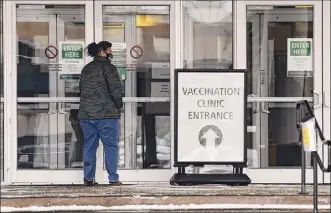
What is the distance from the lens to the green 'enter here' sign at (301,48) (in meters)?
9.08

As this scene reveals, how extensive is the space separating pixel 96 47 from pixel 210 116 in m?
1.66

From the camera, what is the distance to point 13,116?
8.98 meters

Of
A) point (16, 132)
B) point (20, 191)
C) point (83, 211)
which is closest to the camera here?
point (83, 211)

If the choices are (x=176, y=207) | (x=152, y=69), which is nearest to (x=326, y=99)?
(x=152, y=69)

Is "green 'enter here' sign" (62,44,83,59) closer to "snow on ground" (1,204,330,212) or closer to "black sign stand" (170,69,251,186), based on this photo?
"black sign stand" (170,69,251,186)

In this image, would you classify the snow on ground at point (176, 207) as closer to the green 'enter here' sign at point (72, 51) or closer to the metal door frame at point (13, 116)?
the metal door frame at point (13, 116)

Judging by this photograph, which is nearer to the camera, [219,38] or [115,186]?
[115,186]

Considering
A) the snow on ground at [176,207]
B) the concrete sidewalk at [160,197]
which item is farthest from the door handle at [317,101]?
the snow on ground at [176,207]

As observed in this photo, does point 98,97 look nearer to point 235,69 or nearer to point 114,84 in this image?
point 114,84

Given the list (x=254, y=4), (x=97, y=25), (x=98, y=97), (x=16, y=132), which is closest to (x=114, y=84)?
(x=98, y=97)

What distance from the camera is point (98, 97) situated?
28.1ft

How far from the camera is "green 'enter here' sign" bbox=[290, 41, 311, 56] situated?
29.8 ft

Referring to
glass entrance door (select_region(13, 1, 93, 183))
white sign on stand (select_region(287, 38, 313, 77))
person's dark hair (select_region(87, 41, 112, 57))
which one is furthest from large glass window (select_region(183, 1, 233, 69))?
glass entrance door (select_region(13, 1, 93, 183))

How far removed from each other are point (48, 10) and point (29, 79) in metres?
0.95
